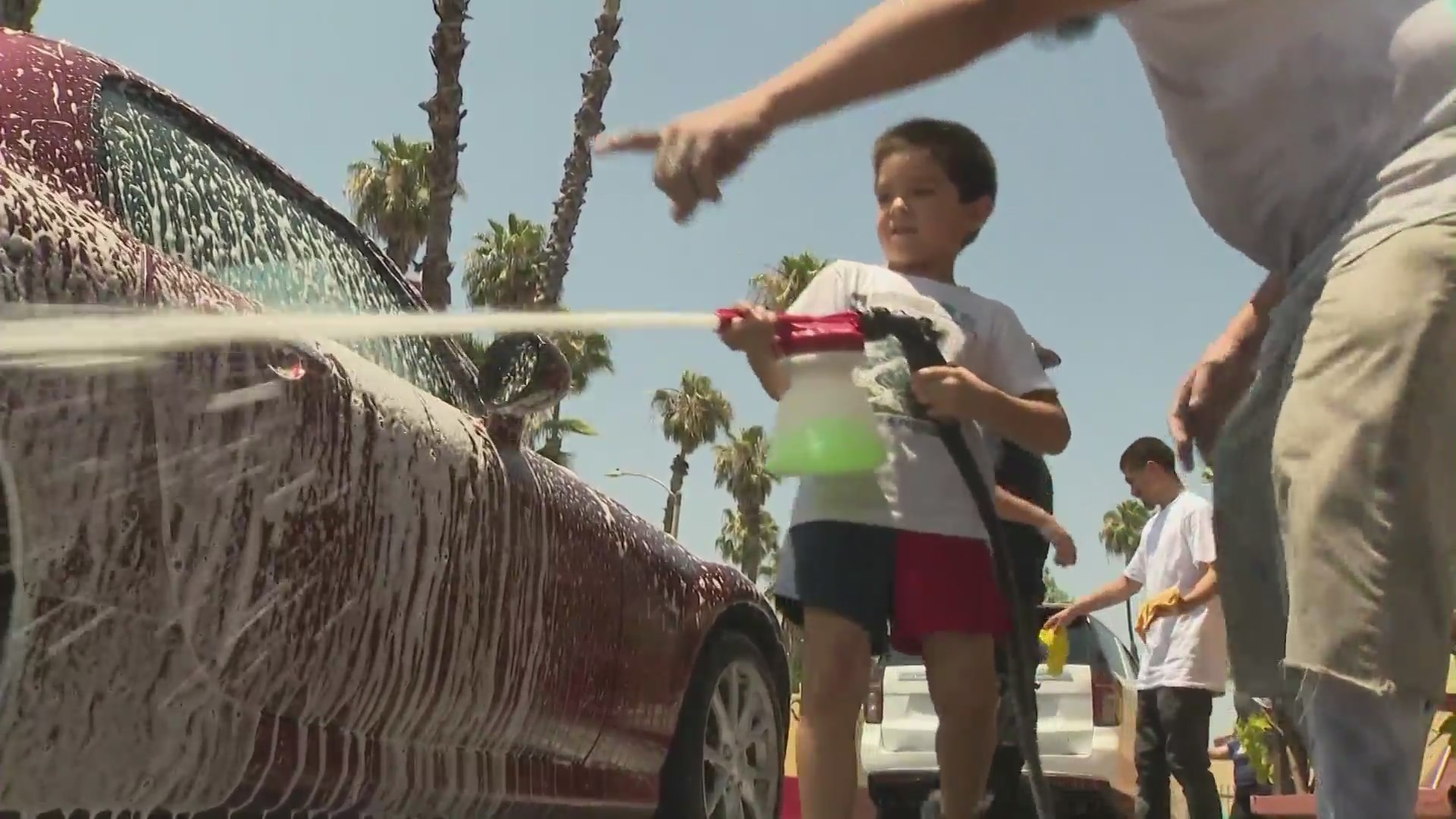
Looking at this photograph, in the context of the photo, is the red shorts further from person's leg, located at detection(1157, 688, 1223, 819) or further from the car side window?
person's leg, located at detection(1157, 688, 1223, 819)

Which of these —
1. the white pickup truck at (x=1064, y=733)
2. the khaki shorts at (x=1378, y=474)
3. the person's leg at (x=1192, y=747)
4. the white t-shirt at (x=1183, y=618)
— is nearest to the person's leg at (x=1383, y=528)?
the khaki shorts at (x=1378, y=474)

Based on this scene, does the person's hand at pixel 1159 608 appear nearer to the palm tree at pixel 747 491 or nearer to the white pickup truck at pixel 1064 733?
the white pickup truck at pixel 1064 733

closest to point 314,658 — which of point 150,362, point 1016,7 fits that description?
point 150,362

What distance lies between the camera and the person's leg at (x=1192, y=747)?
18.2ft

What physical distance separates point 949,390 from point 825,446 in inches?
11.8

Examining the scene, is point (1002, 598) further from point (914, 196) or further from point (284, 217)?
point (284, 217)

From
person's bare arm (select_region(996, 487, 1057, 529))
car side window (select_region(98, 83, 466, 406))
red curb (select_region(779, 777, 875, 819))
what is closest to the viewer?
car side window (select_region(98, 83, 466, 406))

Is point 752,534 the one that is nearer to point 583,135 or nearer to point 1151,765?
point 583,135

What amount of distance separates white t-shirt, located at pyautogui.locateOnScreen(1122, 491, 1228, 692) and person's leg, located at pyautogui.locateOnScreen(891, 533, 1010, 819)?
9.06 feet

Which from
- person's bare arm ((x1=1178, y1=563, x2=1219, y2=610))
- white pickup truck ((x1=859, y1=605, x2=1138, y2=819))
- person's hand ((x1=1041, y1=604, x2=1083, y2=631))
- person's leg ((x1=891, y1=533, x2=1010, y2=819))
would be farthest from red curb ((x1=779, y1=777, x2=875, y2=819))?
person's leg ((x1=891, y1=533, x2=1010, y2=819))

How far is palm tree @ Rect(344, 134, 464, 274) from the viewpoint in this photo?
23772 mm

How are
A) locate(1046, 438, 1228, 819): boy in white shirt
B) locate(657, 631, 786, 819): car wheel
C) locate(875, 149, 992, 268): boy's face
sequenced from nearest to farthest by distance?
locate(875, 149, 992, 268): boy's face < locate(657, 631, 786, 819): car wheel < locate(1046, 438, 1228, 819): boy in white shirt

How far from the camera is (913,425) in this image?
9.64 feet

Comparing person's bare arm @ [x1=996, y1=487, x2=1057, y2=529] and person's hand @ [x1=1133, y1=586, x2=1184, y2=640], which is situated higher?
person's bare arm @ [x1=996, y1=487, x2=1057, y2=529]
